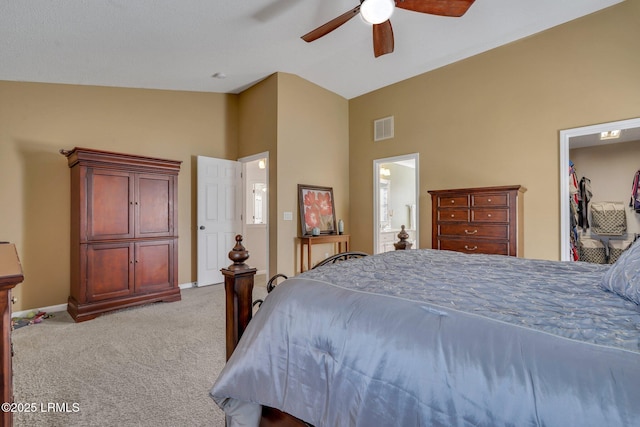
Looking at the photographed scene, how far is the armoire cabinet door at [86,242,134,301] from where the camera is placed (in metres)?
3.25

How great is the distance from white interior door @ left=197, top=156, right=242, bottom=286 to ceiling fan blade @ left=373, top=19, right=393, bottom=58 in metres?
3.04

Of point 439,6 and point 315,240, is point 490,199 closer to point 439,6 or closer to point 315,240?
point 439,6

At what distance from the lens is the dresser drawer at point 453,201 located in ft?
11.5

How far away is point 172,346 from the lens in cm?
257

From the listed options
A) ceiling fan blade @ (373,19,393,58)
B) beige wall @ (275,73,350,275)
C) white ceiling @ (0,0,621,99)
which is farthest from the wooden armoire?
ceiling fan blade @ (373,19,393,58)

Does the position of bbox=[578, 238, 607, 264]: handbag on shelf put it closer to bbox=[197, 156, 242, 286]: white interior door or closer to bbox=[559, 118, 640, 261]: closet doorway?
bbox=[559, 118, 640, 261]: closet doorway

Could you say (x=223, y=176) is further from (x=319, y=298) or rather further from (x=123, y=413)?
(x=319, y=298)

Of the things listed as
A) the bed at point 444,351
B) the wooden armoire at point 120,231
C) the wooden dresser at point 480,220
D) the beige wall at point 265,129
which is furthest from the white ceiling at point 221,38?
the bed at point 444,351

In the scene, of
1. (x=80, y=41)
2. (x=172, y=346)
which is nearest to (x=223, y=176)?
(x=80, y=41)

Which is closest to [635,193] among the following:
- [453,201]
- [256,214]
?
[453,201]

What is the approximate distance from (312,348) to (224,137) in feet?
15.2

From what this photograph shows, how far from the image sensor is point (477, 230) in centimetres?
340

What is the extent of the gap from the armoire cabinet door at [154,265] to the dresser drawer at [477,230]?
349 cm

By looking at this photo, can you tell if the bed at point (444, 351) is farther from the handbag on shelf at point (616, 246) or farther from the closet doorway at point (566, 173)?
the handbag on shelf at point (616, 246)
